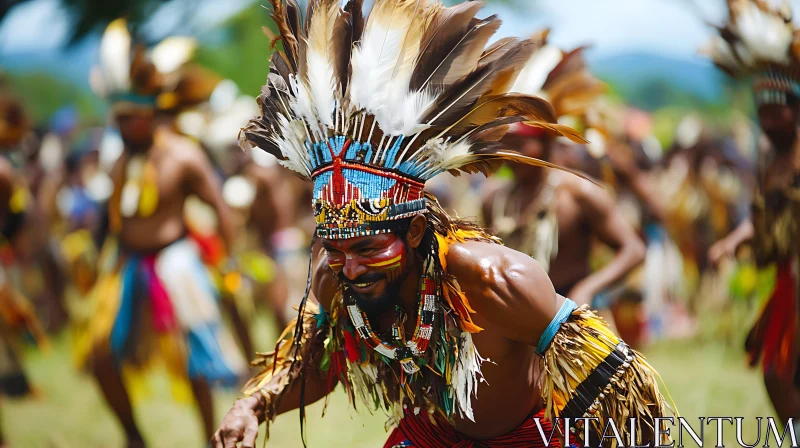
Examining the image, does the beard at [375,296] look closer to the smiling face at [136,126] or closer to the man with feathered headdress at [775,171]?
the man with feathered headdress at [775,171]

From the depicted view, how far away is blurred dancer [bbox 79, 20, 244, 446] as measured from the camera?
5004 millimetres

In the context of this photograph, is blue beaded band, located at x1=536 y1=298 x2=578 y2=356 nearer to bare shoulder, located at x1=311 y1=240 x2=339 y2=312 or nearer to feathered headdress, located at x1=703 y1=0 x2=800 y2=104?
bare shoulder, located at x1=311 y1=240 x2=339 y2=312

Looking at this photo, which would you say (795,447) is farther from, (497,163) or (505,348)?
(497,163)

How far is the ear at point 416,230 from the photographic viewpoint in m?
2.49

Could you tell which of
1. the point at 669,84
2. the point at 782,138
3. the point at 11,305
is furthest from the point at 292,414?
the point at 669,84

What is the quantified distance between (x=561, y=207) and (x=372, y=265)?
2.35m

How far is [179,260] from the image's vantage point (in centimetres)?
528

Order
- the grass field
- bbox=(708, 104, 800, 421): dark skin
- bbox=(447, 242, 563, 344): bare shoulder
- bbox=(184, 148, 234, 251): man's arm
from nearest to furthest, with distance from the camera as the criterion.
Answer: bbox=(447, 242, 563, 344): bare shoulder → bbox=(708, 104, 800, 421): dark skin → the grass field → bbox=(184, 148, 234, 251): man's arm

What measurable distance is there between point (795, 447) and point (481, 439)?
1.52 m

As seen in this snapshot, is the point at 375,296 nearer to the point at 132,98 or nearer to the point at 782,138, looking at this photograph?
the point at 782,138

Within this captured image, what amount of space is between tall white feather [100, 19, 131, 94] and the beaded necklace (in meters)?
3.37

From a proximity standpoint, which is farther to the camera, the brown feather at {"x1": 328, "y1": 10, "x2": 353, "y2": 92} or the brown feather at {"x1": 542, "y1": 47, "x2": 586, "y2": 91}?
the brown feather at {"x1": 542, "y1": 47, "x2": 586, "y2": 91}

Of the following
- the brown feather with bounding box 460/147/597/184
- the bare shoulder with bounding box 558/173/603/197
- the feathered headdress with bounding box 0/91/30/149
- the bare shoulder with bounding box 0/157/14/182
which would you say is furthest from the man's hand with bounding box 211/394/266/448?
the feathered headdress with bounding box 0/91/30/149

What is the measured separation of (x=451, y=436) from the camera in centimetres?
281
